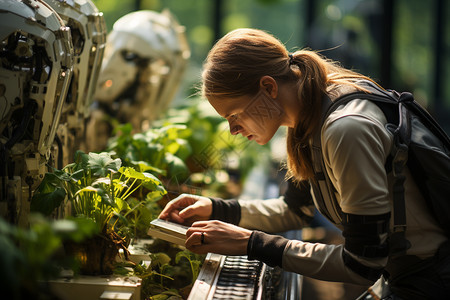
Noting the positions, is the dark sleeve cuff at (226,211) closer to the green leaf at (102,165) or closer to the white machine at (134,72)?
the green leaf at (102,165)

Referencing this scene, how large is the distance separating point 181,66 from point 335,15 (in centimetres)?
358

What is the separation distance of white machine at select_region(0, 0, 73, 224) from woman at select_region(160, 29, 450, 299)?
404 millimetres

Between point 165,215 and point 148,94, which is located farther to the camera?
point 148,94

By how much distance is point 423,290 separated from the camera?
137 centimetres

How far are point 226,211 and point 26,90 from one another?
0.75m

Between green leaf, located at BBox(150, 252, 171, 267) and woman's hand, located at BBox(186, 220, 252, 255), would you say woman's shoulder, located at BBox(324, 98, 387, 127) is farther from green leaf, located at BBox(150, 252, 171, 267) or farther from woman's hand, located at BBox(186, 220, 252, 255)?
green leaf, located at BBox(150, 252, 171, 267)

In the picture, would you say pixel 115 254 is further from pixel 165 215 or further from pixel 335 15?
pixel 335 15

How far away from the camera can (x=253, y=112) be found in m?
1.49

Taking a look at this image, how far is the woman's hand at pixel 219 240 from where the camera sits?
142 cm

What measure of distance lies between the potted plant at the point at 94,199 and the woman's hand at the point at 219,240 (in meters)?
0.20

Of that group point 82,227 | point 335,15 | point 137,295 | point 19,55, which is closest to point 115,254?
point 137,295

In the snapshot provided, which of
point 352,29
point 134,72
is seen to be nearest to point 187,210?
point 134,72

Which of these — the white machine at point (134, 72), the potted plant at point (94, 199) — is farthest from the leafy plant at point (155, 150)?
the potted plant at point (94, 199)

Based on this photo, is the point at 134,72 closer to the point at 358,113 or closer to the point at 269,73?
the point at 269,73
